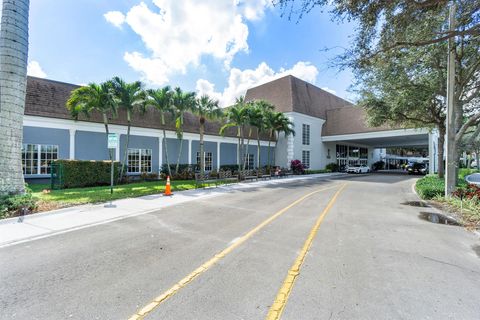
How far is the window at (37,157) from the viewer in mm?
14352

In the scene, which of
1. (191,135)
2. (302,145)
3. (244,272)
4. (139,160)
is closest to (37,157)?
(139,160)

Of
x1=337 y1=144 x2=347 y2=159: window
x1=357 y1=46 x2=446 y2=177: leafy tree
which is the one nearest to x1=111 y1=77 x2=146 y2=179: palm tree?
x1=357 y1=46 x2=446 y2=177: leafy tree

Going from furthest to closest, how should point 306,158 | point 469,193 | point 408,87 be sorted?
point 306,158 → point 408,87 → point 469,193

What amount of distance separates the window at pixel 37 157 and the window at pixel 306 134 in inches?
1107

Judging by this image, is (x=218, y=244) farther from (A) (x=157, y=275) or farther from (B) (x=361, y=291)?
(B) (x=361, y=291)

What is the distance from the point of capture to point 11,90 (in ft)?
27.2

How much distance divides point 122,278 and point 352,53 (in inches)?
371

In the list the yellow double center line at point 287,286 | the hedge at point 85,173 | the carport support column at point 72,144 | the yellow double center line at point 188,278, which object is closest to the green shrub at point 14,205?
the hedge at point 85,173

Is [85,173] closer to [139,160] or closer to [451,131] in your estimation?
[139,160]

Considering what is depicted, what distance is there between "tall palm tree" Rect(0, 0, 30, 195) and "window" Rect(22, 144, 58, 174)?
24.0ft

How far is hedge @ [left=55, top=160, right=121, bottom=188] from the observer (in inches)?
540

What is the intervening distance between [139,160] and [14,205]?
1179 cm

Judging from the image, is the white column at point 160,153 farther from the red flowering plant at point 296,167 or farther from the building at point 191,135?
the red flowering plant at point 296,167

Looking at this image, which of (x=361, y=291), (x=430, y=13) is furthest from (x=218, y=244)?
(x=430, y=13)
